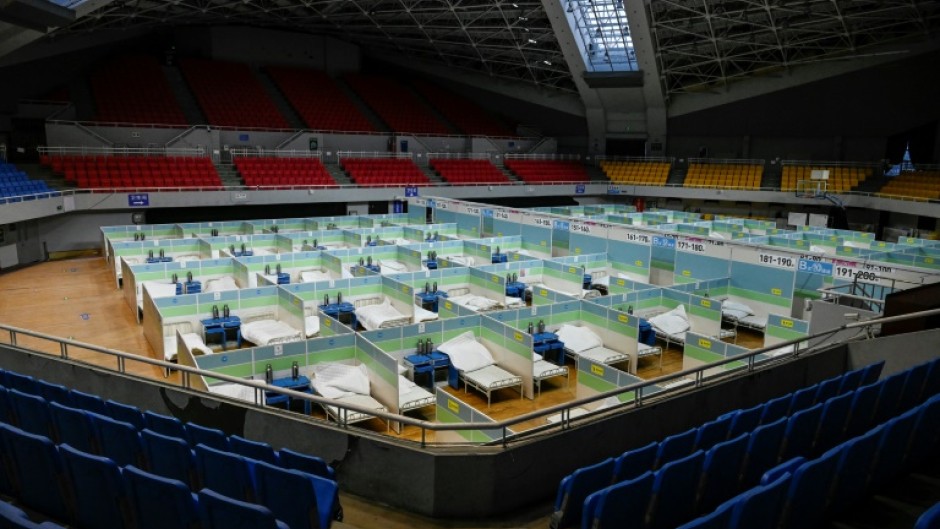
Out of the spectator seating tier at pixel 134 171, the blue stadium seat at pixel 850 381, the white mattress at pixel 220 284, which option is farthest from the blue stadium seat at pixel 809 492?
the spectator seating tier at pixel 134 171

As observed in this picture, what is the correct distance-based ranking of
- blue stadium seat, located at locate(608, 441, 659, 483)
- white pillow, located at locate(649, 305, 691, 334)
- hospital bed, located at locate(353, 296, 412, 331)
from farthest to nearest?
hospital bed, located at locate(353, 296, 412, 331) → white pillow, located at locate(649, 305, 691, 334) → blue stadium seat, located at locate(608, 441, 659, 483)

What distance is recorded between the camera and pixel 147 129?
1069 inches

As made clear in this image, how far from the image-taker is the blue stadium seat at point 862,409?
242 inches

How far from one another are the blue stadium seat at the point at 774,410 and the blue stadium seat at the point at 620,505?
2.31 meters

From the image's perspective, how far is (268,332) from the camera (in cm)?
1223

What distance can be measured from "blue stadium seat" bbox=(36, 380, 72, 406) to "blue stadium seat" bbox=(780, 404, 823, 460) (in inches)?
267

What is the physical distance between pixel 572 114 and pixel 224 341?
27671 mm

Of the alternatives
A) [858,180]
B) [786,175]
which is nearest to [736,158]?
[786,175]

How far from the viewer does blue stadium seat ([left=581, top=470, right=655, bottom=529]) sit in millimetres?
4234

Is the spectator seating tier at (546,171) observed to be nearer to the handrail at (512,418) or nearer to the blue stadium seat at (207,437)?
the handrail at (512,418)

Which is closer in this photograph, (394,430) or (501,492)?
(501,492)

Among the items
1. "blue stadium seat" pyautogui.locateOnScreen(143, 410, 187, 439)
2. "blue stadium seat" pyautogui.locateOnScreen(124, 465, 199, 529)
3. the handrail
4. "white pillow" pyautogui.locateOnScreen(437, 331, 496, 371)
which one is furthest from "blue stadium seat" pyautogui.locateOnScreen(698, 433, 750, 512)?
"white pillow" pyautogui.locateOnScreen(437, 331, 496, 371)

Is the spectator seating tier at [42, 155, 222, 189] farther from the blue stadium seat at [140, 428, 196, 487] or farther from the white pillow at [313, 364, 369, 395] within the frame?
the blue stadium seat at [140, 428, 196, 487]

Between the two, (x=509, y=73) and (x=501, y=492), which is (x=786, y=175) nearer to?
(x=509, y=73)
